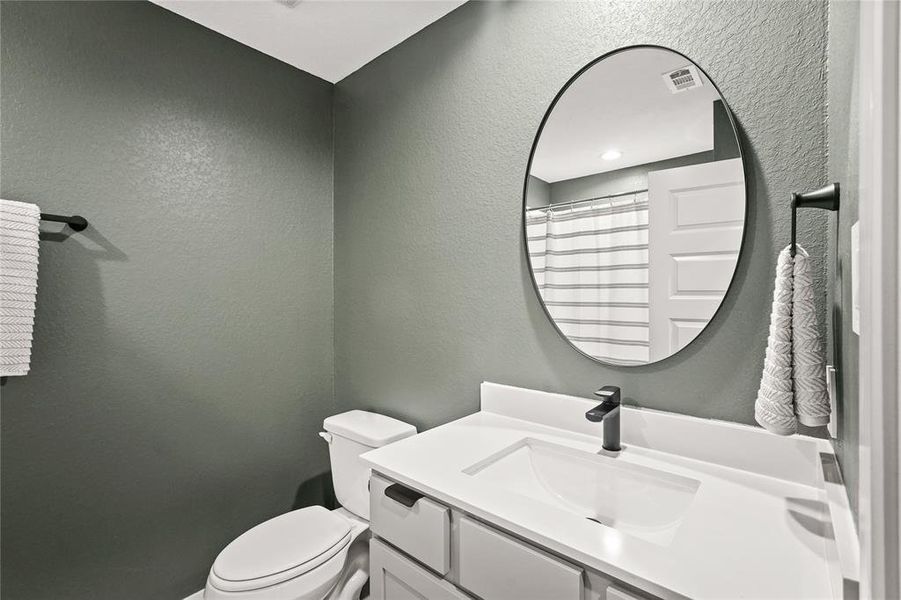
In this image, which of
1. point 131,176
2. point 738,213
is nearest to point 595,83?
point 738,213

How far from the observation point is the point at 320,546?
1423mm

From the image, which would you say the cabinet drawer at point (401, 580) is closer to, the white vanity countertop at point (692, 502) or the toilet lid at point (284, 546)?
the white vanity countertop at point (692, 502)

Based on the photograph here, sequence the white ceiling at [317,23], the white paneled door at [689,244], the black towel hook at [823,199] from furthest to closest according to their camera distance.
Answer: the white ceiling at [317,23] < the white paneled door at [689,244] < the black towel hook at [823,199]

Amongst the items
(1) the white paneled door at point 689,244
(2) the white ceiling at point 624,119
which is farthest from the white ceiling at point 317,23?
(1) the white paneled door at point 689,244

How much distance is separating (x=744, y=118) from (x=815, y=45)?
0.17 m

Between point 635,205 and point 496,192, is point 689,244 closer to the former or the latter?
point 635,205

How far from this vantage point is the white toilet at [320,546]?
50.1 inches

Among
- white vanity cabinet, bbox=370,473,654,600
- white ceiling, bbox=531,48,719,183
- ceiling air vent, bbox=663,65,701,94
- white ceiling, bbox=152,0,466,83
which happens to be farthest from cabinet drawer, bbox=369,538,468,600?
white ceiling, bbox=152,0,466,83

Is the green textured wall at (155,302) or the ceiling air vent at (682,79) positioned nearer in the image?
the ceiling air vent at (682,79)

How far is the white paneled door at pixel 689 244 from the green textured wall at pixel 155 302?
155 centimetres

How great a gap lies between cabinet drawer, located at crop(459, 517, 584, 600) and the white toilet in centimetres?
70

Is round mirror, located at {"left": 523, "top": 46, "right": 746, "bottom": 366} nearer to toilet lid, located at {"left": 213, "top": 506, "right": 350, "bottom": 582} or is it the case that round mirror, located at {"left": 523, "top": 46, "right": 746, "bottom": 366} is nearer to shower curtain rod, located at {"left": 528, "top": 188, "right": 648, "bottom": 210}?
shower curtain rod, located at {"left": 528, "top": 188, "right": 648, "bottom": 210}

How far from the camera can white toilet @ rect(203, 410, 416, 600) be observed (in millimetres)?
1273

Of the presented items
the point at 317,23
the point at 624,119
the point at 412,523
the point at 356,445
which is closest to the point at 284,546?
the point at 356,445
